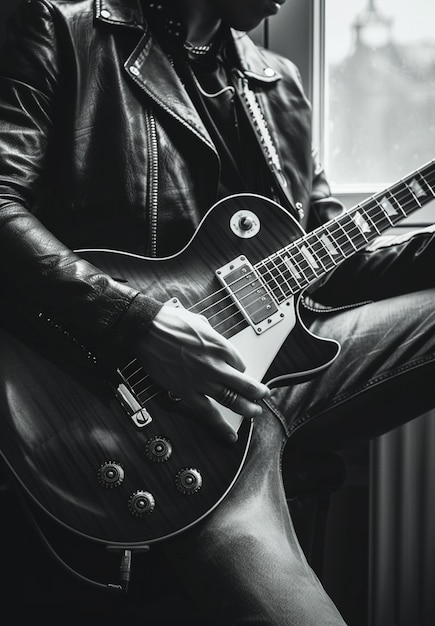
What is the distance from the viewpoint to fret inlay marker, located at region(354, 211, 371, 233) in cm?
108

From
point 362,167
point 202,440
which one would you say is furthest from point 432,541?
point 362,167

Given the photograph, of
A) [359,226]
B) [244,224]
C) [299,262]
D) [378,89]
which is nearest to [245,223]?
[244,224]

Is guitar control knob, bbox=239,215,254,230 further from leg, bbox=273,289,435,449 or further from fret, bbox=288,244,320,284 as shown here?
leg, bbox=273,289,435,449

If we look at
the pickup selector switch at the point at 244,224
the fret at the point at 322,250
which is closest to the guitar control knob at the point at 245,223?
the pickup selector switch at the point at 244,224

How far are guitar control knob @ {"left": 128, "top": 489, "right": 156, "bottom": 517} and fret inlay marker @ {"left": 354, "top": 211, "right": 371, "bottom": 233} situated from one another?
0.57 m

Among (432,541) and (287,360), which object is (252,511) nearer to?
(287,360)

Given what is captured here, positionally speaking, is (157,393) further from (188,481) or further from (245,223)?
(245,223)

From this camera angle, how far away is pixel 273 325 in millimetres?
962

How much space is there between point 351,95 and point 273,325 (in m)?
0.98

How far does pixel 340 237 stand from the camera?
1063mm

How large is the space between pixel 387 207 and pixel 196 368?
490 mm

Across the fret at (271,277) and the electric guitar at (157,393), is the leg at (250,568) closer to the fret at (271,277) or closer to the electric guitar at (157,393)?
the electric guitar at (157,393)

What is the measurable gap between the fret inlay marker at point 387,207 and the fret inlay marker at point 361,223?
0.05m

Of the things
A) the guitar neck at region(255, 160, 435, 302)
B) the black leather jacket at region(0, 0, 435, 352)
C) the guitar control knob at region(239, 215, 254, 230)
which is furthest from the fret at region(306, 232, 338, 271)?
the black leather jacket at region(0, 0, 435, 352)
